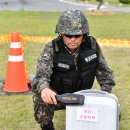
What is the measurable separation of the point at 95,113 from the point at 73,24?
3.04 ft

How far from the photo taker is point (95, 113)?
2.79 metres

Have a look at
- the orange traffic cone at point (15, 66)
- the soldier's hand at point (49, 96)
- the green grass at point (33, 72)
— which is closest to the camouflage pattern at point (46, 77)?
the soldier's hand at point (49, 96)

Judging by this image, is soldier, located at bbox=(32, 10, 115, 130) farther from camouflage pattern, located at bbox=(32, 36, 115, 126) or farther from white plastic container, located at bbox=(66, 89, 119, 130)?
white plastic container, located at bbox=(66, 89, 119, 130)

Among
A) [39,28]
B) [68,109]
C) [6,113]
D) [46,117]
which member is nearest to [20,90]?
[6,113]

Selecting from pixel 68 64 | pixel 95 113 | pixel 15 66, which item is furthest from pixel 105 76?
pixel 15 66

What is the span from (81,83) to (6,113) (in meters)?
1.77

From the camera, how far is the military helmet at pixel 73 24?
3457 millimetres

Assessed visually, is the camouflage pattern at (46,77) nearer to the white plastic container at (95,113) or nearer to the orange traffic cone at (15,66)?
the white plastic container at (95,113)

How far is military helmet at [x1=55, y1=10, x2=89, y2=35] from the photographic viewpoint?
3457 millimetres

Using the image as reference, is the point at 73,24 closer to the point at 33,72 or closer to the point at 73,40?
the point at 73,40

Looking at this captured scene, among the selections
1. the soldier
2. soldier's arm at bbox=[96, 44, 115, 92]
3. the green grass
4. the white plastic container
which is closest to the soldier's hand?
the white plastic container

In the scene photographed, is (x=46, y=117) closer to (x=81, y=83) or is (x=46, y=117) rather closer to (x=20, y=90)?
(x=81, y=83)

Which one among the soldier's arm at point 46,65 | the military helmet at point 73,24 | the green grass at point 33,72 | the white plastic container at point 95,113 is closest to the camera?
the white plastic container at point 95,113

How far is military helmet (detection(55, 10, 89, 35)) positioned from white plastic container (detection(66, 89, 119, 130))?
78 cm
